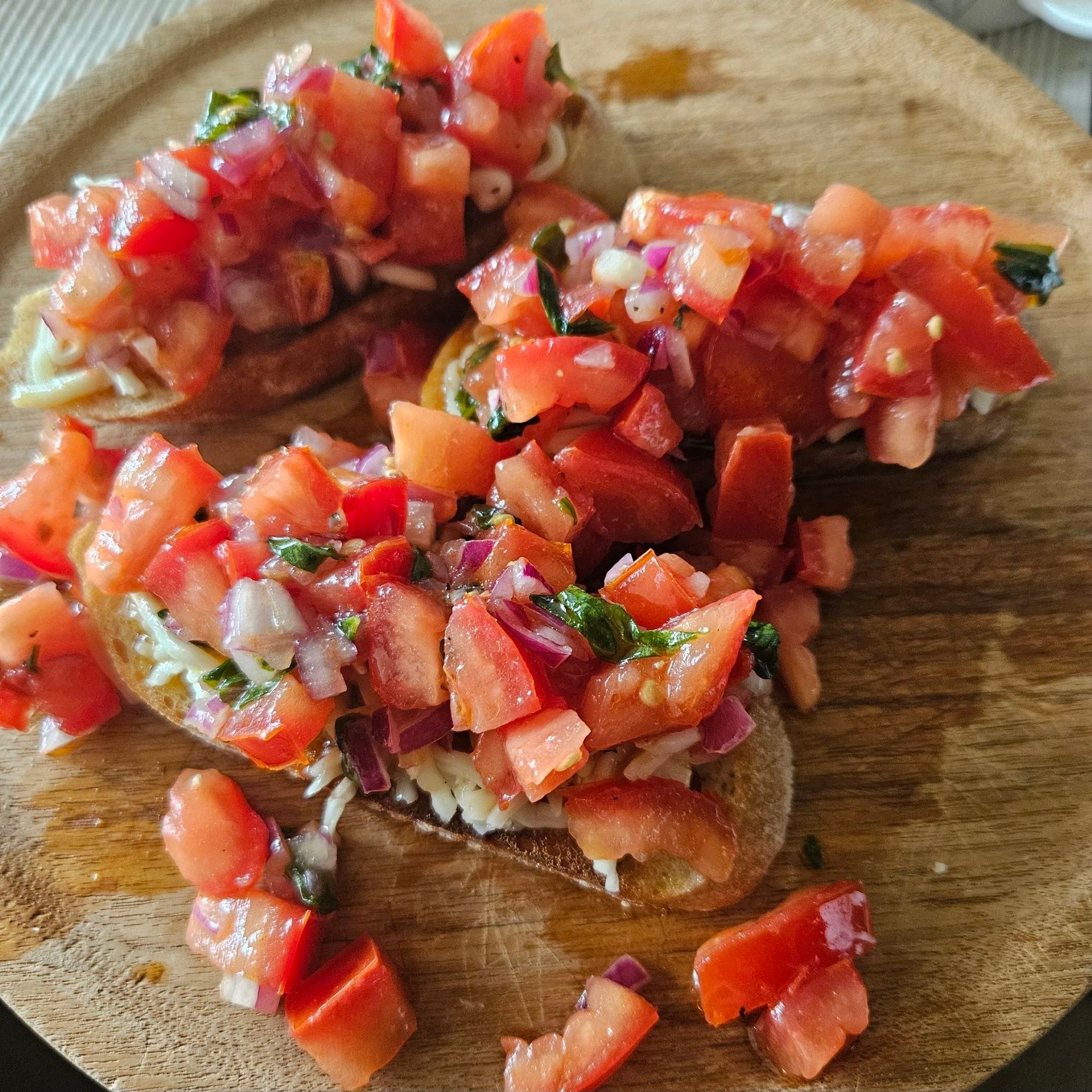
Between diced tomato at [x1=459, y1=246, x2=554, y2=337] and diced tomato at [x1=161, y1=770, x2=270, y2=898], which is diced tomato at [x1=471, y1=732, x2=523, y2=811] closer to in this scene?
diced tomato at [x1=161, y1=770, x2=270, y2=898]

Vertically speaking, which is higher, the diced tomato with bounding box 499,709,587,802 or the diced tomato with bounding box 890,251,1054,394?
the diced tomato with bounding box 890,251,1054,394

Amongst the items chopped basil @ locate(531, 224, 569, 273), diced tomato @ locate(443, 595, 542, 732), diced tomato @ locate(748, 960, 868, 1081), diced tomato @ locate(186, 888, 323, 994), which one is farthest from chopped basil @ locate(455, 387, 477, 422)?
diced tomato @ locate(748, 960, 868, 1081)

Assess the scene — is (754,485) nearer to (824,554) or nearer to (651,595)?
(824,554)

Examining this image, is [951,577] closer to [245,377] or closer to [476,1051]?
[476,1051]

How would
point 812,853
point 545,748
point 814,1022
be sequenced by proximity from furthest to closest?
1. point 812,853
2. point 814,1022
3. point 545,748

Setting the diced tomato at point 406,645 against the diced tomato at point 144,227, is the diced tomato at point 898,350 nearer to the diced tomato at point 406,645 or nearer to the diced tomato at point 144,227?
the diced tomato at point 406,645

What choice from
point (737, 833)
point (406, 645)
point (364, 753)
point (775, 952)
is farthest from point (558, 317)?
point (775, 952)

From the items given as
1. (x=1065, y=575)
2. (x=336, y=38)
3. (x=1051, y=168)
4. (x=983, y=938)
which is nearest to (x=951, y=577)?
(x=1065, y=575)
